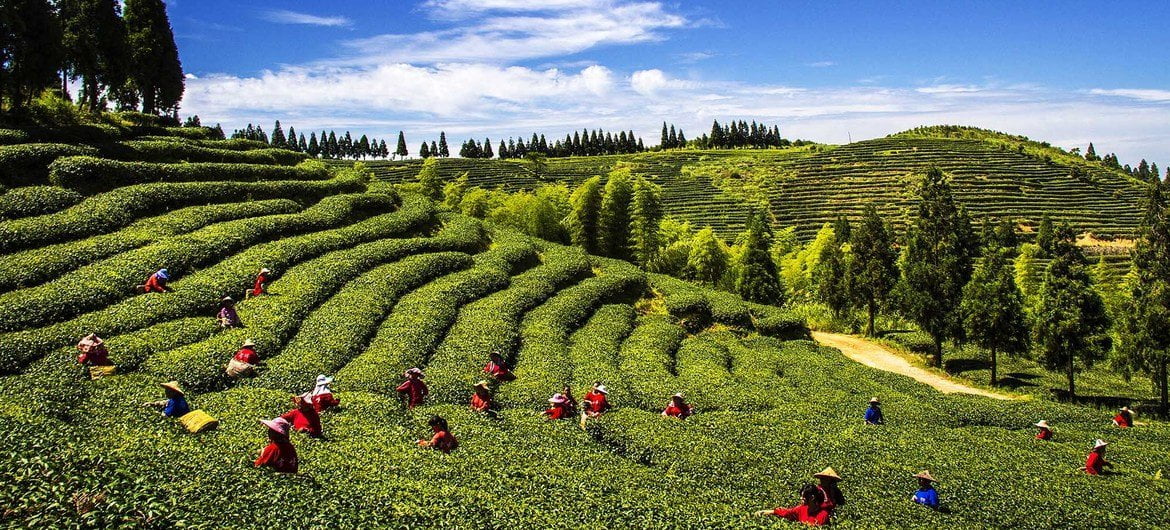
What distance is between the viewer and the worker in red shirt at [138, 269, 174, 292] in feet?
78.6

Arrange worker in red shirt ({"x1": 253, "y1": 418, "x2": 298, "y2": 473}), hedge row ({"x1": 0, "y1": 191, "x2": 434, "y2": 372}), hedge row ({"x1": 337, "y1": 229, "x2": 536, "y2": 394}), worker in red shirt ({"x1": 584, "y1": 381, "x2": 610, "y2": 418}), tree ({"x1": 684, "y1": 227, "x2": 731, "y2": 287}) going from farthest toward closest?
1. tree ({"x1": 684, "y1": 227, "x2": 731, "y2": 287})
2. hedge row ({"x1": 337, "y1": 229, "x2": 536, "y2": 394})
3. worker in red shirt ({"x1": 584, "y1": 381, "x2": 610, "y2": 418})
4. hedge row ({"x1": 0, "y1": 191, "x2": 434, "y2": 372})
5. worker in red shirt ({"x1": 253, "y1": 418, "x2": 298, "y2": 473})

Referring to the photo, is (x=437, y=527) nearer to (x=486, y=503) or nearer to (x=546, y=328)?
(x=486, y=503)

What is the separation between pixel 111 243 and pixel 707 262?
1909 inches

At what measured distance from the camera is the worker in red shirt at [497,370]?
22.5 m

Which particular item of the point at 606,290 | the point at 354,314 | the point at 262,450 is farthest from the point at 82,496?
the point at 606,290

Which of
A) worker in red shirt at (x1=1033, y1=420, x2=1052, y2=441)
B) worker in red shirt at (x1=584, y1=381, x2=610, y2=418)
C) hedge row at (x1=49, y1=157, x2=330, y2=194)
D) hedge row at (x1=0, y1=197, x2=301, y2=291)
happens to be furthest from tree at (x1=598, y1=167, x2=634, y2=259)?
worker in red shirt at (x1=1033, y1=420, x2=1052, y2=441)

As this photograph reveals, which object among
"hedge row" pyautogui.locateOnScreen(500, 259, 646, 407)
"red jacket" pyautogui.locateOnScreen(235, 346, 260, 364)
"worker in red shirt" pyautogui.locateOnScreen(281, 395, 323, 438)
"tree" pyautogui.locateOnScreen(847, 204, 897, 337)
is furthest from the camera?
"tree" pyautogui.locateOnScreen(847, 204, 897, 337)

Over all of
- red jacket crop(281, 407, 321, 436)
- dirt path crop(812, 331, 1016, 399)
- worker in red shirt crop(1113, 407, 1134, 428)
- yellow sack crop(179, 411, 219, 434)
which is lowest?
dirt path crop(812, 331, 1016, 399)

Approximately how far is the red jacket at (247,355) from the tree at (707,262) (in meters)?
47.7

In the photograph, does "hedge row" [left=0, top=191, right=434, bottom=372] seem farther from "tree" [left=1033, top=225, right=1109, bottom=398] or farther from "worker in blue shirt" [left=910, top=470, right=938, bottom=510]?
"tree" [left=1033, top=225, right=1109, bottom=398]

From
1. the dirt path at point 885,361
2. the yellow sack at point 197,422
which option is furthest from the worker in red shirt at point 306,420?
the dirt path at point 885,361

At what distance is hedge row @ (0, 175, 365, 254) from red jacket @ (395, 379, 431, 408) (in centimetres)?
1837

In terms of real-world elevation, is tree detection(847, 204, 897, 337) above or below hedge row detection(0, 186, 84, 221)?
below

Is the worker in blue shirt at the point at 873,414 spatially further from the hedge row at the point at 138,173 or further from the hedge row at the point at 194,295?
the hedge row at the point at 138,173
